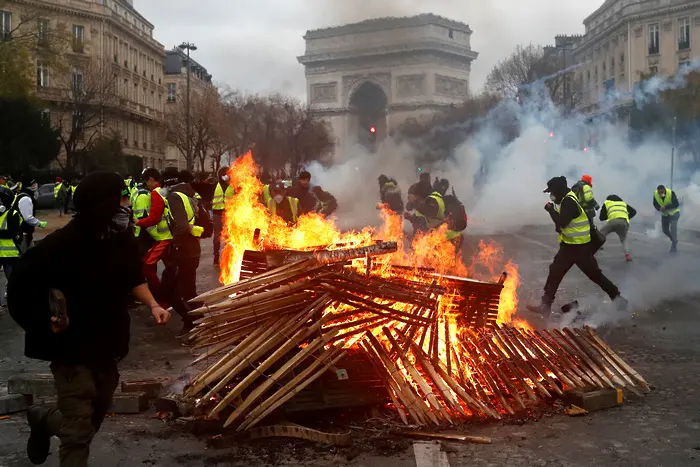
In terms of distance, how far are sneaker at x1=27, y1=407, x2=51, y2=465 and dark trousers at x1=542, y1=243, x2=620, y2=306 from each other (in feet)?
21.2

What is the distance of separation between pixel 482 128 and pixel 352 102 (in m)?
36.0

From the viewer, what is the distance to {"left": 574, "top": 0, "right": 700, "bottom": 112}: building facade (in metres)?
55.4

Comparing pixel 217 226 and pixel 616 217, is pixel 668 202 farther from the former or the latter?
pixel 217 226

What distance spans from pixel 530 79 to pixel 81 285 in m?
53.3

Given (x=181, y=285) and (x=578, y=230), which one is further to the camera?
(x=578, y=230)

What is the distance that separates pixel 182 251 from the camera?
26.1 ft

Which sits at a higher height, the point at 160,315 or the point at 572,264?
the point at 160,315

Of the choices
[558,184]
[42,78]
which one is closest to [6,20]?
[42,78]

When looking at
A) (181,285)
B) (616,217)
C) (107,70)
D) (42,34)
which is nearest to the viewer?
(181,285)

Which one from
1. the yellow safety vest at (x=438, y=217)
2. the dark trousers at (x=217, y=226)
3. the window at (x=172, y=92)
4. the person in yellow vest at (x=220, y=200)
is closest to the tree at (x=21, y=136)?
the dark trousers at (x=217, y=226)

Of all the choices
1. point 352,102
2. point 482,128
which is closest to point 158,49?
point 352,102

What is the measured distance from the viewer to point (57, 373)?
355 centimetres

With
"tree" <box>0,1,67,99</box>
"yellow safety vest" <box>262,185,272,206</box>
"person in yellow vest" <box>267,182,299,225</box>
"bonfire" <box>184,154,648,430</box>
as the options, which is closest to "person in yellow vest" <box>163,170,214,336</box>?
"bonfire" <box>184,154,648,430</box>

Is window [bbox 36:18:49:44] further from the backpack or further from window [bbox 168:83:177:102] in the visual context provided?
window [bbox 168:83:177:102]
